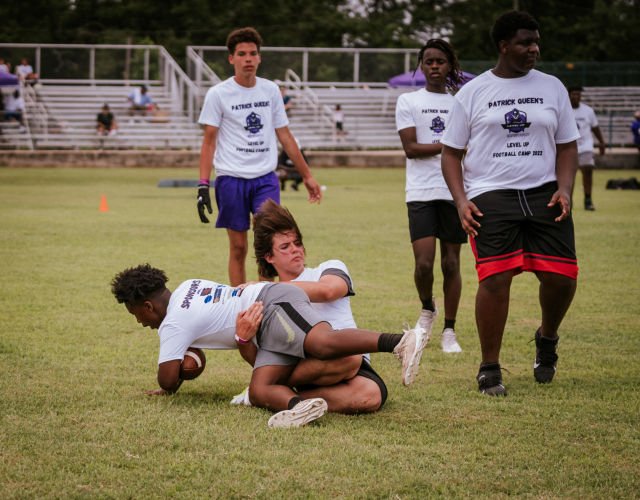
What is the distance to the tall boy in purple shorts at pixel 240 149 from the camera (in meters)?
8.52

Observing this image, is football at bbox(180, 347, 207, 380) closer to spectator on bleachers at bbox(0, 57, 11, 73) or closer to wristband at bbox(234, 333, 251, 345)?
wristband at bbox(234, 333, 251, 345)

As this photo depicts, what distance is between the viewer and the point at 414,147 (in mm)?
7719

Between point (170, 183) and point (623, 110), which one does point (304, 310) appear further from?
point (623, 110)

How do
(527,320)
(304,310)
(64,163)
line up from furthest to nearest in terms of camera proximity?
(64,163) → (527,320) → (304,310)

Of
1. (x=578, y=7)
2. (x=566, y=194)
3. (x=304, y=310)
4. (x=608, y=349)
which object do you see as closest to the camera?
(x=304, y=310)

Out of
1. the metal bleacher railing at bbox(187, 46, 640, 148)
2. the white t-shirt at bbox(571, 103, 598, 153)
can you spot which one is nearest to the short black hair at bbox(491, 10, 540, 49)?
the white t-shirt at bbox(571, 103, 598, 153)

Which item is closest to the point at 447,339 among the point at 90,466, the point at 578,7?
the point at 90,466

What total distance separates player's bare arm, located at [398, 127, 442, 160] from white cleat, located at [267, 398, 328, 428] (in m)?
3.00

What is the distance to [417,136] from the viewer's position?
7805mm

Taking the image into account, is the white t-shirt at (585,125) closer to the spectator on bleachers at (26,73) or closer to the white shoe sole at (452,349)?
the white shoe sole at (452,349)

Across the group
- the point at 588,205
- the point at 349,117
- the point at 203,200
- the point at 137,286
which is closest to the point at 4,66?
the point at 349,117

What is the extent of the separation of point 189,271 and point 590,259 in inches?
190

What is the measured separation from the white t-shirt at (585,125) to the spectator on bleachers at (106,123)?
19967 millimetres

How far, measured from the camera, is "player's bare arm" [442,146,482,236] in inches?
238
